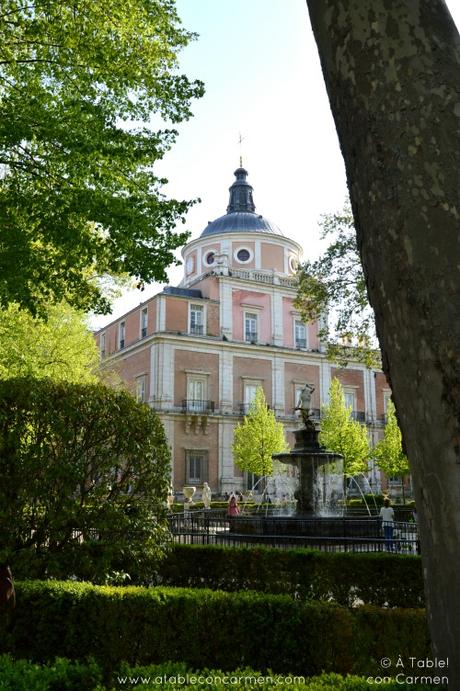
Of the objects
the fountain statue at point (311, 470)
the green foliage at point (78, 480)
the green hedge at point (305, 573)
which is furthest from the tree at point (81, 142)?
the fountain statue at point (311, 470)

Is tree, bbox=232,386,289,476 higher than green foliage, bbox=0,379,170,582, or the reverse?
tree, bbox=232,386,289,476

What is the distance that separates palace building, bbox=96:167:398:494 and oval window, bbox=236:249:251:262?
0.25 ft

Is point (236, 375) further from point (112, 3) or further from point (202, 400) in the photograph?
point (112, 3)

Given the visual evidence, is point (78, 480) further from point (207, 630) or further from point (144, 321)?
point (144, 321)

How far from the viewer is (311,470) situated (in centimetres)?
1638

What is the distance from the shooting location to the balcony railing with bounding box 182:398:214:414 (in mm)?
38750

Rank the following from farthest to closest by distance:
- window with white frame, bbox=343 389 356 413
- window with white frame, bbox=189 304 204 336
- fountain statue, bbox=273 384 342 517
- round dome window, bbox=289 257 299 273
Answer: round dome window, bbox=289 257 299 273, window with white frame, bbox=343 389 356 413, window with white frame, bbox=189 304 204 336, fountain statue, bbox=273 384 342 517

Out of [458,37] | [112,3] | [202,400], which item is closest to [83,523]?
[458,37]

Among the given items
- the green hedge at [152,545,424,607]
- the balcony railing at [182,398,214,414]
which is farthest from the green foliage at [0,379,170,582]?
the balcony railing at [182,398,214,414]

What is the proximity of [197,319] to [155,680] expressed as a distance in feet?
126

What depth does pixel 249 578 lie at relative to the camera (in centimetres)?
820

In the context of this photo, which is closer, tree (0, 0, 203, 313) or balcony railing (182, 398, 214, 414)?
tree (0, 0, 203, 313)

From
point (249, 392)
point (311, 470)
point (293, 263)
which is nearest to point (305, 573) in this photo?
point (311, 470)

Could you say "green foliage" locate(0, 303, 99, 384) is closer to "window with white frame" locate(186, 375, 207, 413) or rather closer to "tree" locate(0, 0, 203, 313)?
"tree" locate(0, 0, 203, 313)
